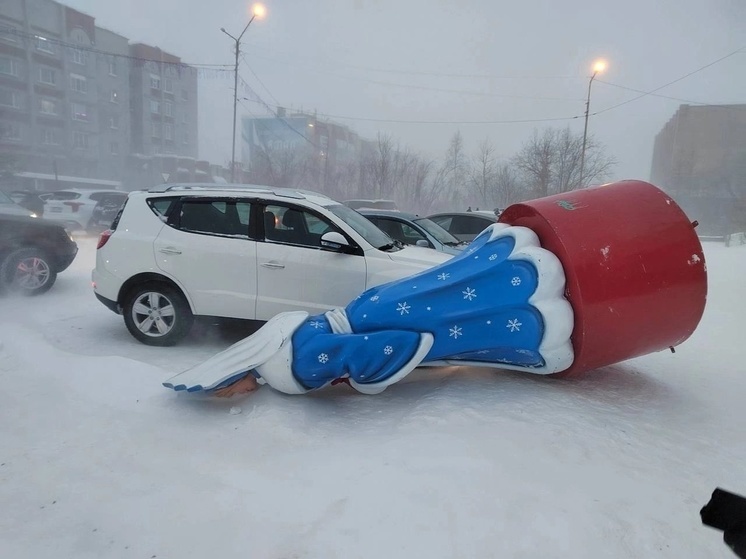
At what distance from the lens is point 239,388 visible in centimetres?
356

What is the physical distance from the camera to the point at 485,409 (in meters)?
3.27

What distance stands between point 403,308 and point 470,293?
512 millimetres

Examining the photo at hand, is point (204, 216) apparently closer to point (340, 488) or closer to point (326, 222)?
point (326, 222)

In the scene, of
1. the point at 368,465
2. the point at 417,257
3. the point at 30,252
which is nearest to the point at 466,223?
the point at 417,257

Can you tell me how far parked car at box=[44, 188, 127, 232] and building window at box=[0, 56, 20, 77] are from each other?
98.3ft

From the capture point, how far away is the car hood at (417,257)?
486cm

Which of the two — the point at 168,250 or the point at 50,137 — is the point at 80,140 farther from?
the point at 168,250

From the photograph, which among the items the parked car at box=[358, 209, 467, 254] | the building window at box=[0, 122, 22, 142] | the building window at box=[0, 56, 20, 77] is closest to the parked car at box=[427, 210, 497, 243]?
the parked car at box=[358, 209, 467, 254]

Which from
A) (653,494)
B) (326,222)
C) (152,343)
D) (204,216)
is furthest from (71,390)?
(653,494)

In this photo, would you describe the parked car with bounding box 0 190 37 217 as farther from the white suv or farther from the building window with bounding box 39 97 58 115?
the building window with bounding box 39 97 58 115

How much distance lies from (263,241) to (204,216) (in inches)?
29.9

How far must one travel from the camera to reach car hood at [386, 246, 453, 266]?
4.86 m

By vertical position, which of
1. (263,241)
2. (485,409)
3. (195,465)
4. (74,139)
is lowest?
(195,465)

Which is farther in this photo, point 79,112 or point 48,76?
point 79,112
